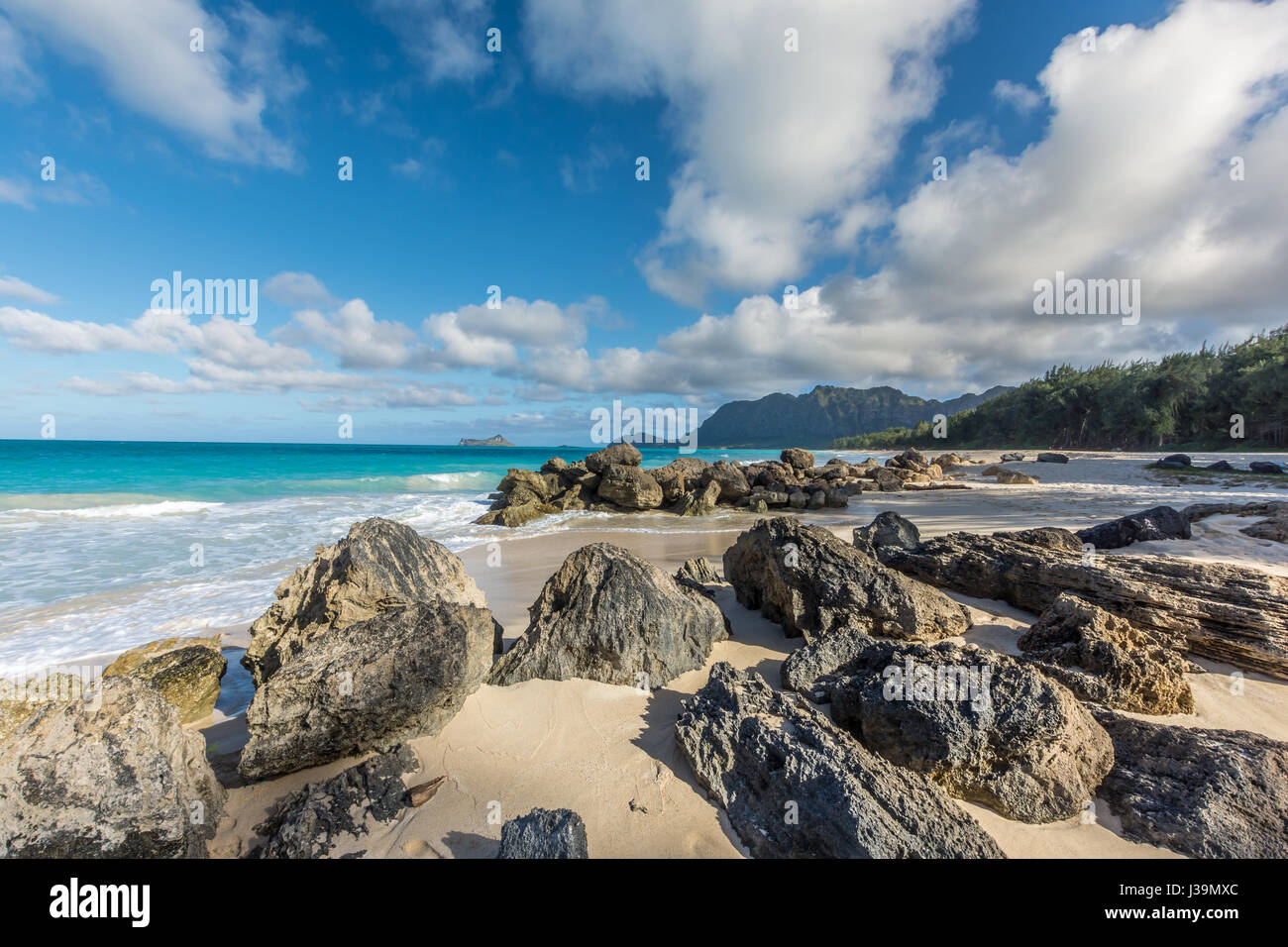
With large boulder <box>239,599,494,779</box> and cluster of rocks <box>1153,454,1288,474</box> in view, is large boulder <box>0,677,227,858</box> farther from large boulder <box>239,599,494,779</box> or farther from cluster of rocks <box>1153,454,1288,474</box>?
cluster of rocks <box>1153,454,1288,474</box>

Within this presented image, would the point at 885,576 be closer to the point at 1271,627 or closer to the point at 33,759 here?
the point at 1271,627

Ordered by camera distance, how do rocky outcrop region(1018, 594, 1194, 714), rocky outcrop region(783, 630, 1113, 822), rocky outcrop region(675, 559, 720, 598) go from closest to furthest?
rocky outcrop region(783, 630, 1113, 822) < rocky outcrop region(1018, 594, 1194, 714) < rocky outcrop region(675, 559, 720, 598)

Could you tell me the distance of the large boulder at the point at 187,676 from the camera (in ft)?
14.0

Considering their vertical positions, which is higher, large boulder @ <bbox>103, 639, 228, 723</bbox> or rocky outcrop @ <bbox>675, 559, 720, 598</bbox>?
rocky outcrop @ <bbox>675, 559, 720, 598</bbox>

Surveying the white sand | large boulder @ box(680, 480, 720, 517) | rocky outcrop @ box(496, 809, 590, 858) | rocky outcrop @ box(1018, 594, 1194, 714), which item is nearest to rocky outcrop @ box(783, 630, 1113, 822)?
the white sand

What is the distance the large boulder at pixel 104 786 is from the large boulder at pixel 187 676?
2.21 metres

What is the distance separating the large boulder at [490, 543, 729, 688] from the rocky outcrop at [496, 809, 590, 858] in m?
1.76

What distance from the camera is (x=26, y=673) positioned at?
521 cm

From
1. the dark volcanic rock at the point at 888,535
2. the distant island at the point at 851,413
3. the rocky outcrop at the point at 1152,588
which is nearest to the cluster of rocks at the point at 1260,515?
the rocky outcrop at the point at 1152,588

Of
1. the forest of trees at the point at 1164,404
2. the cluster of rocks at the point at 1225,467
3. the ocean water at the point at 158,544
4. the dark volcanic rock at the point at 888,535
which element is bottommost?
the ocean water at the point at 158,544

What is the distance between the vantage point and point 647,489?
19.1 m

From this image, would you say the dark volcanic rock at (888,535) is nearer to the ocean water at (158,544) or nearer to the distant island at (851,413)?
the ocean water at (158,544)

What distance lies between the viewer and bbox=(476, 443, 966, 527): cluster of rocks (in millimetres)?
18531
